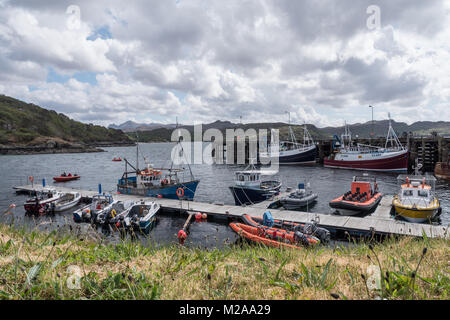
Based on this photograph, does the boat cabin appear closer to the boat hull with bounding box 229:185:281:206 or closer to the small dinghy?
the boat hull with bounding box 229:185:281:206

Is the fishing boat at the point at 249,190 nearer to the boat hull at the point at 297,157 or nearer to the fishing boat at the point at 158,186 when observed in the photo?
the fishing boat at the point at 158,186

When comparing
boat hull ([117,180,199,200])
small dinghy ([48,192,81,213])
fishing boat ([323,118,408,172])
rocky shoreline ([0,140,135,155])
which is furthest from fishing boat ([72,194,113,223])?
rocky shoreline ([0,140,135,155])

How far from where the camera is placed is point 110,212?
75.3 feet

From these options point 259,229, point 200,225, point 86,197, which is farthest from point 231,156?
point 259,229

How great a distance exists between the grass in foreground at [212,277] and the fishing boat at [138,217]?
15815mm

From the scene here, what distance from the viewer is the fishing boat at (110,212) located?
73.8 feet

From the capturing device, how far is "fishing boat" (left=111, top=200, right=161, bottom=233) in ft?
67.8

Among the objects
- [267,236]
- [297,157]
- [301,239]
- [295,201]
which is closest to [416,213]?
[295,201]

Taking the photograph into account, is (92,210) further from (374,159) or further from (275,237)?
(374,159)

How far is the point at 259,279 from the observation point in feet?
13.3

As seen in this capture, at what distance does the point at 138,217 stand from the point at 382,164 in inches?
2060
